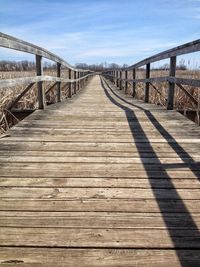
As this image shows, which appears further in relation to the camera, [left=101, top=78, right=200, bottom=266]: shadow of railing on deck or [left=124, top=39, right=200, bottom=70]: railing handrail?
[left=124, top=39, right=200, bottom=70]: railing handrail

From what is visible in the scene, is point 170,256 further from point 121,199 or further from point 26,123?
point 26,123

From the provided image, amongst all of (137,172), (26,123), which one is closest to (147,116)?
(26,123)

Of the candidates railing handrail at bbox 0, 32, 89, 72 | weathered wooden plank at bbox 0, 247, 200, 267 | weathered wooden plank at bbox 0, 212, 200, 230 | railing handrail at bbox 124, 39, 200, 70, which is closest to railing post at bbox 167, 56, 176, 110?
railing handrail at bbox 124, 39, 200, 70

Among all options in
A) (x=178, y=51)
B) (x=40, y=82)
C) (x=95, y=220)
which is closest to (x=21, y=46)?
(x=40, y=82)

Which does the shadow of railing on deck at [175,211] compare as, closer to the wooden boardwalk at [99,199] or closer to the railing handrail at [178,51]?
the wooden boardwalk at [99,199]

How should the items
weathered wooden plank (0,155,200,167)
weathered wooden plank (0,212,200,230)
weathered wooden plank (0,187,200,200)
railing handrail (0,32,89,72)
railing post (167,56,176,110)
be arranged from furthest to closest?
railing post (167,56,176,110) < railing handrail (0,32,89,72) < weathered wooden plank (0,155,200,167) < weathered wooden plank (0,187,200,200) < weathered wooden plank (0,212,200,230)

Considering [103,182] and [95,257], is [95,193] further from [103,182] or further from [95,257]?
[95,257]

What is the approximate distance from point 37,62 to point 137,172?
3.45 metres

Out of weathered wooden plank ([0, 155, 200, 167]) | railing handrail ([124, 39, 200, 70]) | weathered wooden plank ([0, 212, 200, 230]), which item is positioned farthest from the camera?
railing handrail ([124, 39, 200, 70])

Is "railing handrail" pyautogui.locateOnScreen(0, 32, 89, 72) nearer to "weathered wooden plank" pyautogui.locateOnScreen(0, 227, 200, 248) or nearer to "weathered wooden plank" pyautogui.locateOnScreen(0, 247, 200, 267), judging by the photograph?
"weathered wooden plank" pyautogui.locateOnScreen(0, 227, 200, 248)

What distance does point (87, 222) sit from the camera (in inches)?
77.6

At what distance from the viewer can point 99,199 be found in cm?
228

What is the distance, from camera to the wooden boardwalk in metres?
1.70

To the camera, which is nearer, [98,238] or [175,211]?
[98,238]
